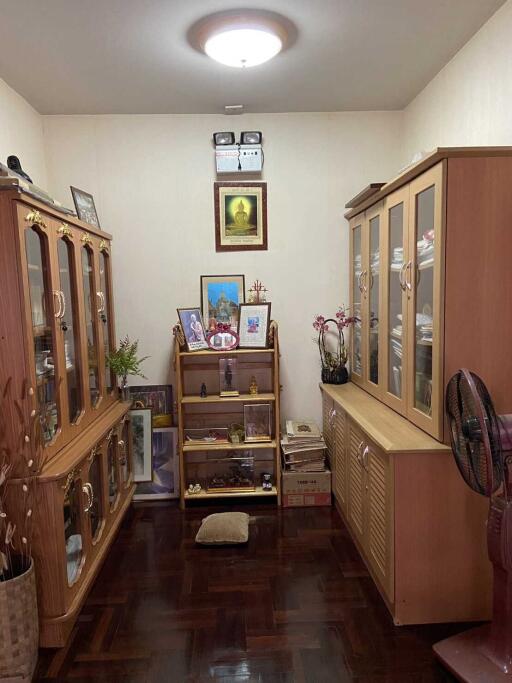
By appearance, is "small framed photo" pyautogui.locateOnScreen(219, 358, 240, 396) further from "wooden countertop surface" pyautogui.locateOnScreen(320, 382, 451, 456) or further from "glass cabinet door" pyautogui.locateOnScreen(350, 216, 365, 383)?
"glass cabinet door" pyautogui.locateOnScreen(350, 216, 365, 383)

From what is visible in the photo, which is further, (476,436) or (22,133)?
(22,133)

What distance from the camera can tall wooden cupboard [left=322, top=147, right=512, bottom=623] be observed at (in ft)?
6.56

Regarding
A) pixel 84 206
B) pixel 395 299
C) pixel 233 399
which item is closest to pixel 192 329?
pixel 233 399

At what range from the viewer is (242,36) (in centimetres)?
231

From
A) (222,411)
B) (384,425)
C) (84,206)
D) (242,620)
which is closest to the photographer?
(242,620)

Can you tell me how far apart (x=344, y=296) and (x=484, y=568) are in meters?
2.05

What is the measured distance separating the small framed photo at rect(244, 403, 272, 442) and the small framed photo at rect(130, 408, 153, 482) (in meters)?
0.69

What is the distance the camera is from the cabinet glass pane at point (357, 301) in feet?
11.0

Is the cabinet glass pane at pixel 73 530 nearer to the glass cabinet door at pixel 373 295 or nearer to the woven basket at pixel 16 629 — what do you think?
the woven basket at pixel 16 629

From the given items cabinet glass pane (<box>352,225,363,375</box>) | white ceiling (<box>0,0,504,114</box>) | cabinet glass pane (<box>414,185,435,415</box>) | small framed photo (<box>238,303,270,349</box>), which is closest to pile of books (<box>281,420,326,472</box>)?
cabinet glass pane (<box>352,225,363,375</box>)

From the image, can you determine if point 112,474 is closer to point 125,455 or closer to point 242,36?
point 125,455

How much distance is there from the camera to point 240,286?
11.7ft

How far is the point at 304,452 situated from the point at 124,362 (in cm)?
135

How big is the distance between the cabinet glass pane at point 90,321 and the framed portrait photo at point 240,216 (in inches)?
39.0
